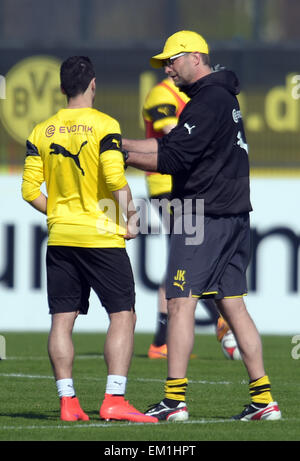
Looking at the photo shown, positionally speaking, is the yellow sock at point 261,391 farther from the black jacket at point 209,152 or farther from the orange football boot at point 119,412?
the black jacket at point 209,152

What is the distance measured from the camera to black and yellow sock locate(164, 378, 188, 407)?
21.8ft

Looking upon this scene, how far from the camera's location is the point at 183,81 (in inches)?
275

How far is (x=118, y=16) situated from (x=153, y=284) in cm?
367

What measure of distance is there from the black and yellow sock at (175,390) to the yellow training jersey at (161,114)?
3762 millimetres

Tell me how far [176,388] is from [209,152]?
1.31 m

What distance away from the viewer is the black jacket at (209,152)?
676 centimetres

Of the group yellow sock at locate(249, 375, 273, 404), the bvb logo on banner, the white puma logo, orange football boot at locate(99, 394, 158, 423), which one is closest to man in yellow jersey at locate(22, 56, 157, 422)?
orange football boot at locate(99, 394, 158, 423)

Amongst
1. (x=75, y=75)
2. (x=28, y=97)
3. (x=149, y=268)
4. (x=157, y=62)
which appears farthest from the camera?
(x=28, y=97)

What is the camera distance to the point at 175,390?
21.9 feet

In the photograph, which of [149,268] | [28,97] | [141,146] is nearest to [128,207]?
[141,146]

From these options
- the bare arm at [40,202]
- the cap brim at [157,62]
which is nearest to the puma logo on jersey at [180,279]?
the bare arm at [40,202]

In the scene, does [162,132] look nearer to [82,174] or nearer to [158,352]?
[158,352]
